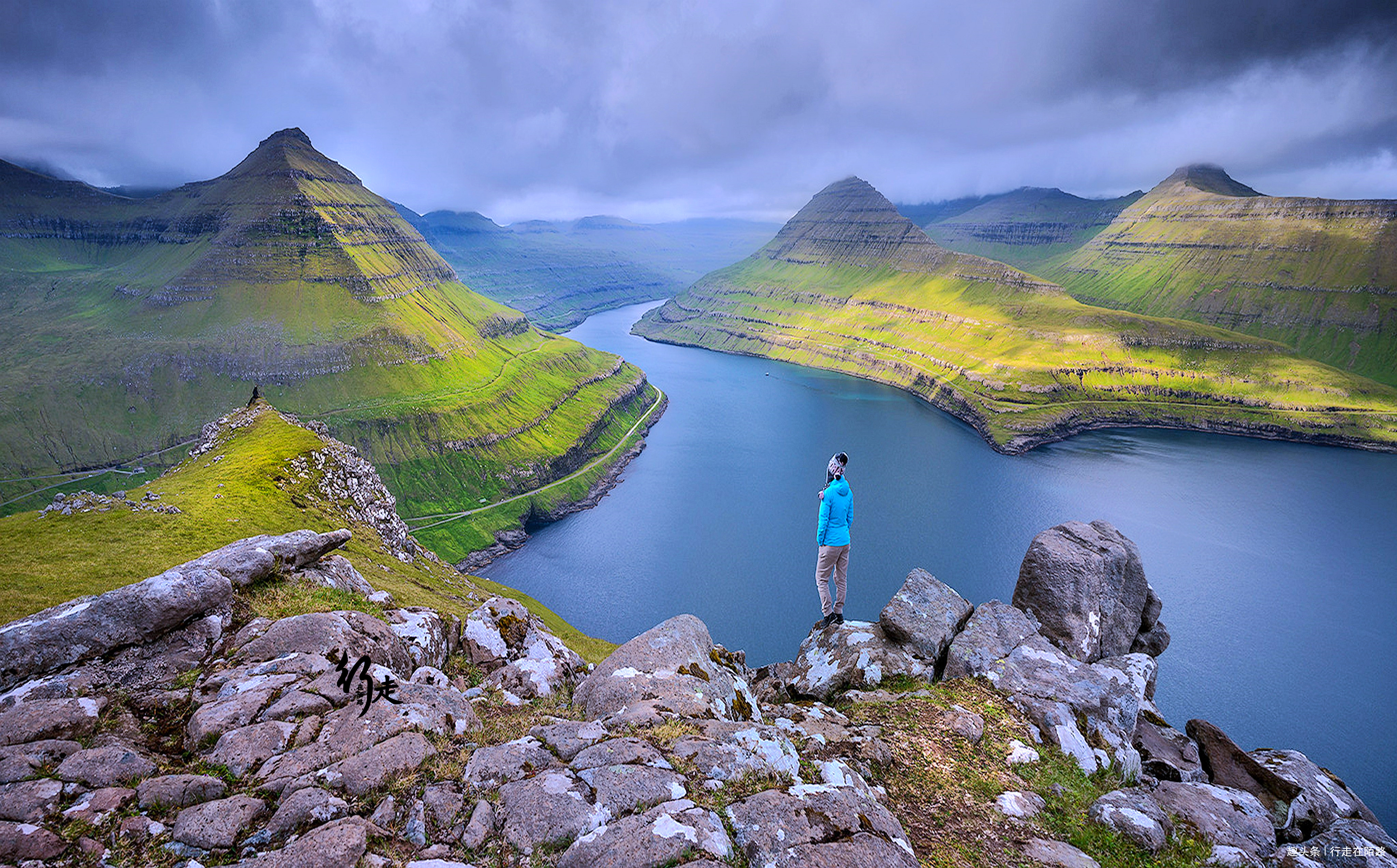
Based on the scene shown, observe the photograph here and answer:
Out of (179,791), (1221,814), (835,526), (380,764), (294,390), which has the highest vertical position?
(835,526)

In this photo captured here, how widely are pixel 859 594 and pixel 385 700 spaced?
3245 inches

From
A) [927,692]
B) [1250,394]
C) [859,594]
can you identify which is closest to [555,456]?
[859,594]

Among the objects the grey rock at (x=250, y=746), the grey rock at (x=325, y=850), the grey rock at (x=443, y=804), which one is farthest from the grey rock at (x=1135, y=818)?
the grey rock at (x=250, y=746)

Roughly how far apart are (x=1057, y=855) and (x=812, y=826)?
5.61m

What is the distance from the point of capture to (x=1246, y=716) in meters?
66.6

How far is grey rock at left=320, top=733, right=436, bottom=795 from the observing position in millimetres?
11570

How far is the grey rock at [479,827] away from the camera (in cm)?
1069

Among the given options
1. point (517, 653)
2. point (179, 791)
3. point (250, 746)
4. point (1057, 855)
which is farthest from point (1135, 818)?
point (179, 791)

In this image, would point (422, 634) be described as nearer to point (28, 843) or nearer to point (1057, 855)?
point (28, 843)

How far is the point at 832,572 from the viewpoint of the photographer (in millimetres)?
25688

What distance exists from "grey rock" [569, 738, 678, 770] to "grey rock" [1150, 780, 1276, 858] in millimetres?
12631

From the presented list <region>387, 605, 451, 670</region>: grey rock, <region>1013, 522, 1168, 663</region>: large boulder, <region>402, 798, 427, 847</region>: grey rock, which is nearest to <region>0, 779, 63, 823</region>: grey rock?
<region>402, 798, 427, 847</region>: grey rock

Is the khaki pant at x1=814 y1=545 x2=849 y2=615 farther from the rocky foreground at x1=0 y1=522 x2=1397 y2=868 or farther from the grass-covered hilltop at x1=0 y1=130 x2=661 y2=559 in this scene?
the grass-covered hilltop at x1=0 y1=130 x2=661 y2=559

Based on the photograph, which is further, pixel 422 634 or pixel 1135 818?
pixel 422 634
